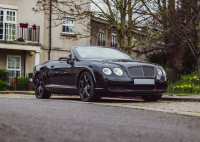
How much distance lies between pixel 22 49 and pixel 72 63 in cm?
1417

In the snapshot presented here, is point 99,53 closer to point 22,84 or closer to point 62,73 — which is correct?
point 62,73

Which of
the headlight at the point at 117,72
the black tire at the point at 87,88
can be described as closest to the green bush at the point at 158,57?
the black tire at the point at 87,88

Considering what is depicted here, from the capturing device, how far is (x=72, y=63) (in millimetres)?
9539

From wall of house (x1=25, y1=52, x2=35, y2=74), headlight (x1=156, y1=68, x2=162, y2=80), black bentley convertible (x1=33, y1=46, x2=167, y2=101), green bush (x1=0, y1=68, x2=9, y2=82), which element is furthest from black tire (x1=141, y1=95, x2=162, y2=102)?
wall of house (x1=25, y1=52, x2=35, y2=74)

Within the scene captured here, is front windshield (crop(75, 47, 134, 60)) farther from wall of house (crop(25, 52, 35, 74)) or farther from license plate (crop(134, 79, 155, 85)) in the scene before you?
wall of house (crop(25, 52, 35, 74))

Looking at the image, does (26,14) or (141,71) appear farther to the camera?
(26,14)

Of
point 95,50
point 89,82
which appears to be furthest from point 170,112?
point 95,50

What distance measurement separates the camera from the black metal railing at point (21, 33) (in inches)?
918

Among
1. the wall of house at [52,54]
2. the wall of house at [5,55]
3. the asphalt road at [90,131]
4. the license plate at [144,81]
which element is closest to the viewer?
the asphalt road at [90,131]

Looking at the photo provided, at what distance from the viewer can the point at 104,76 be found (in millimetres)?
8391

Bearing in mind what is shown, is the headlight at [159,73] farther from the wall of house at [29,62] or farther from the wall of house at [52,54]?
the wall of house at [52,54]

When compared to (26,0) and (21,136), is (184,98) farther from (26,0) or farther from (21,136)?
(26,0)

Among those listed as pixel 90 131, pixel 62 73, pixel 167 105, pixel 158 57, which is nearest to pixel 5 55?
pixel 158 57

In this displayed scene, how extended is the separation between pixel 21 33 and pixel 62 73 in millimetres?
14763
